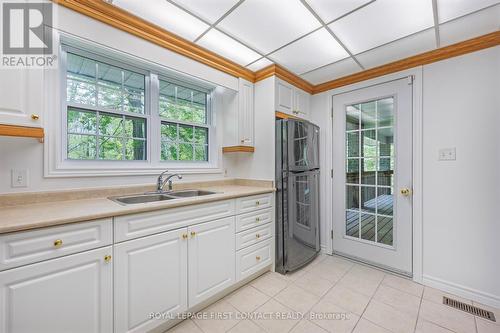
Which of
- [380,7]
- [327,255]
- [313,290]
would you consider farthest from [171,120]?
[327,255]

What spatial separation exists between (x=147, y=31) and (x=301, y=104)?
194 cm

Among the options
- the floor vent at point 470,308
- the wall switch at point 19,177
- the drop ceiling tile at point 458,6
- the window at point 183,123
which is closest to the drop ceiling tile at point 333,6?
the drop ceiling tile at point 458,6

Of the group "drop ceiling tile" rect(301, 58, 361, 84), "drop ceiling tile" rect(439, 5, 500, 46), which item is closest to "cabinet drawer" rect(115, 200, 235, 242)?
"drop ceiling tile" rect(301, 58, 361, 84)

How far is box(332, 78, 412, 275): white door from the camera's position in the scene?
2.33 metres

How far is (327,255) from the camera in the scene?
290 centimetres

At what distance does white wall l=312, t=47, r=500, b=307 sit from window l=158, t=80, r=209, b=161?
2.46 m

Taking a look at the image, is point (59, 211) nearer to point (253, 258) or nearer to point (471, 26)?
point (253, 258)

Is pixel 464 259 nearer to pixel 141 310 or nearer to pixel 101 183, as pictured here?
pixel 141 310

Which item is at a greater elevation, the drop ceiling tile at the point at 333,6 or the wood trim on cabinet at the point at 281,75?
the drop ceiling tile at the point at 333,6

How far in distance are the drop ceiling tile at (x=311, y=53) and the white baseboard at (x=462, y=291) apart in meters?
2.46

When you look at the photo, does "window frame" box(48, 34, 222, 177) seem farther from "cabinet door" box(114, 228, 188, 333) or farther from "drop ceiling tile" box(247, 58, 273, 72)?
"cabinet door" box(114, 228, 188, 333)

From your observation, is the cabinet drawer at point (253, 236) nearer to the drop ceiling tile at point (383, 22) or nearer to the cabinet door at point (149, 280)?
the cabinet door at point (149, 280)

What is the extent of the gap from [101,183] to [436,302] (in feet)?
10.2

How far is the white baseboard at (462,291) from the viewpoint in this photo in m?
1.85
